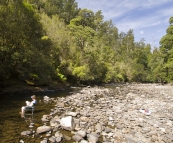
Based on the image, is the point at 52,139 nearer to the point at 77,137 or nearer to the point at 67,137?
the point at 67,137

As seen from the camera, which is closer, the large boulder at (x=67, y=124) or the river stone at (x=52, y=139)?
the river stone at (x=52, y=139)

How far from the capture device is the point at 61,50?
3522 cm

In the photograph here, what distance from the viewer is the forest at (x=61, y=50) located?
18725 mm

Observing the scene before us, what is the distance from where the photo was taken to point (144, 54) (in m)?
80.4

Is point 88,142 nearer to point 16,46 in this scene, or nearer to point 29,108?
point 29,108

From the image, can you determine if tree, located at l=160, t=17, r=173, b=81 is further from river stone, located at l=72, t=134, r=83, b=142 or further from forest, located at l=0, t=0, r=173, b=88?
river stone, located at l=72, t=134, r=83, b=142

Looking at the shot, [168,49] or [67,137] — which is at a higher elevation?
[168,49]

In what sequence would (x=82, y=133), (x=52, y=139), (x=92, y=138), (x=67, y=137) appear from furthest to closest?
1. (x=82, y=133)
2. (x=67, y=137)
3. (x=92, y=138)
4. (x=52, y=139)

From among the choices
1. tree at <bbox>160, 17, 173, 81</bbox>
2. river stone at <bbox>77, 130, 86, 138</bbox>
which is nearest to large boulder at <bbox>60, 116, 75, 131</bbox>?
river stone at <bbox>77, 130, 86, 138</bbox>

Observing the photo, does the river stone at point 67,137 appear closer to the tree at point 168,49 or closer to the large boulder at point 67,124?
the large boulder at point 67,124

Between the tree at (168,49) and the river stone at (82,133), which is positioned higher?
the tree at (168,49)

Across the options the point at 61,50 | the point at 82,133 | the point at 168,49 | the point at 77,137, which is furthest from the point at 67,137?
the point at 168,49

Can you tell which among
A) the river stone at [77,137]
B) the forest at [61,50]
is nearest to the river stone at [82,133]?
the river stone at [77,137]

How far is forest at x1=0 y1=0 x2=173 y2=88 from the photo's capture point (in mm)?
18725
